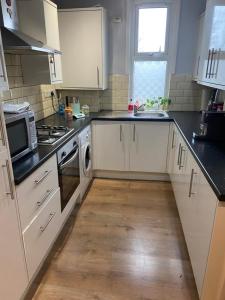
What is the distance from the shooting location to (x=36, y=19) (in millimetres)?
2178

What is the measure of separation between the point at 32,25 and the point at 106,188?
6.65 feet

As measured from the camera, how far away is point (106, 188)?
299 cm

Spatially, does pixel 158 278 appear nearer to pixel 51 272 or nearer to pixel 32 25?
pixel 51 272

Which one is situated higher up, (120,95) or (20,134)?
(120,95)

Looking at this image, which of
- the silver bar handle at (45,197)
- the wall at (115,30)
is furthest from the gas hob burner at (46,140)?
the wall at (115,30)

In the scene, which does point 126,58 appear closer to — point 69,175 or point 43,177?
point 69,175

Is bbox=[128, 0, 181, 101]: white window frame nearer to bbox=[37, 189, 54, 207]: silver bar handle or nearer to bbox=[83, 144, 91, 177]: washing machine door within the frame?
bbox=[83, 144, 91, 177]: washing machine door

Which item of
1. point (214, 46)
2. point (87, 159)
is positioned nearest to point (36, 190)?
point (87, 159)

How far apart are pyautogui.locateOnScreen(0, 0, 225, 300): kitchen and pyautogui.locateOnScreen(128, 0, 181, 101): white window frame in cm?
1

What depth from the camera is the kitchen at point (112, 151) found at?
4.56 feet

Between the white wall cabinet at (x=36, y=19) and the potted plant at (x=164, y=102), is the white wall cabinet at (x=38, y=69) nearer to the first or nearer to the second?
the white wall cabinet at (x=36, y=19)

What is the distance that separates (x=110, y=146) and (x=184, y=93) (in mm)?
1352

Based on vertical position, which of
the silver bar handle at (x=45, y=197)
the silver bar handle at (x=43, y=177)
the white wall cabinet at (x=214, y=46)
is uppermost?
the white wall cabinet at (x=214, y=46)

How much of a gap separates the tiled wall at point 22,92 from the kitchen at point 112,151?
0.02 meters
